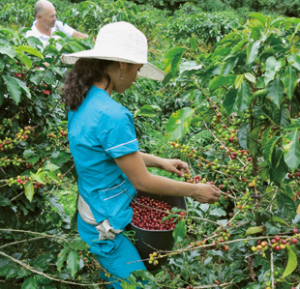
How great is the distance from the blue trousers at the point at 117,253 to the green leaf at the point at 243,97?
92 centimetres

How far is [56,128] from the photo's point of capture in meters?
2.12

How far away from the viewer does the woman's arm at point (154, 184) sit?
147 cm

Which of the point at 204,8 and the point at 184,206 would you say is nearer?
the point at 184,206

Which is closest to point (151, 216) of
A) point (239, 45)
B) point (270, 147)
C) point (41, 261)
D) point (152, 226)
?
point (152, 226)

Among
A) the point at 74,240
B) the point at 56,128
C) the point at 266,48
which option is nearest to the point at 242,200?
the point at 266,48

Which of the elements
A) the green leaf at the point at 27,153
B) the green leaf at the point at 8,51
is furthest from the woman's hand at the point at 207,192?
the green leaf at the point at 8,51

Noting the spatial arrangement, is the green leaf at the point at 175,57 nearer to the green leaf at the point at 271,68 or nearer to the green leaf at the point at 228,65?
the green leaf at the point at 228,65

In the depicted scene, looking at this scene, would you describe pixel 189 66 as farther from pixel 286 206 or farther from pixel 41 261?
pixel 41 261

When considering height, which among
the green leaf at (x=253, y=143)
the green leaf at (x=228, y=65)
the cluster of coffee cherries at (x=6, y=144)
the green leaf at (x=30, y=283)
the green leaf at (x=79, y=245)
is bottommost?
the green leaf at (x=30, y=283)

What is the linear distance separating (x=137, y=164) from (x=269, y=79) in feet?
2.24

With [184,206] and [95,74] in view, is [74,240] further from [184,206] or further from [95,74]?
[95,74]

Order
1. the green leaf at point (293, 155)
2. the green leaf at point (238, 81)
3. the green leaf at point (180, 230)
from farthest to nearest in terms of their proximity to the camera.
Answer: the green leaf at point (180, 230) → the green leaf at point (238, 81) → the green leaf at point (293, 155)

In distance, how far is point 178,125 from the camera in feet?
3.78

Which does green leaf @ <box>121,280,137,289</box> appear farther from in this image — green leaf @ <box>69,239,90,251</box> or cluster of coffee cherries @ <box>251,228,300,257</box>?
cluster of coffee cherries @ <box>251,228,300,257</box>
